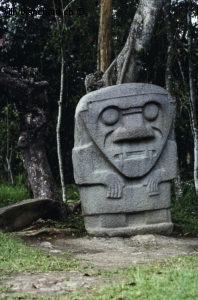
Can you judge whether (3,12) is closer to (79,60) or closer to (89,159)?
(79,60)

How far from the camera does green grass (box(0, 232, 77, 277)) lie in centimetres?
554

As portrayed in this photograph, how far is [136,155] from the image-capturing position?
762cm

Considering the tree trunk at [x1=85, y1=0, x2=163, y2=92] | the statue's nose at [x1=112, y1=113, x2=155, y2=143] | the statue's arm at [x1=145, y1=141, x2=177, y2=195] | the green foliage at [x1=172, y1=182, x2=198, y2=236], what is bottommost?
the green foliage at [x1=172, y1=182, x2=198, y2=236]

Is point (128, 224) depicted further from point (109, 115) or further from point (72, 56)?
point (72, 56)

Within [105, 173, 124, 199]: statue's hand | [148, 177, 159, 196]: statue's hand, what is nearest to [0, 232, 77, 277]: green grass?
[105, 173, 124, 199]: statue's hand

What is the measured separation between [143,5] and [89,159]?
9.14 ft

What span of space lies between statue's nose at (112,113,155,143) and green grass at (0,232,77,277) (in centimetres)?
192

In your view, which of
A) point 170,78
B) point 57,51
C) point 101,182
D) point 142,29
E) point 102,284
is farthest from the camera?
point 57,51

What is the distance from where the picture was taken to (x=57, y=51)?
11.9 metres

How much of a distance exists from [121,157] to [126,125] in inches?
17.5

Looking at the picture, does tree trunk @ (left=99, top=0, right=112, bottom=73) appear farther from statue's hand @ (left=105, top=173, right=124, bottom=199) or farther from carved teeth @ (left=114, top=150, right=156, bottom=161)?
statue's hand @ (left=105, top=173, right=124, bottom=199)

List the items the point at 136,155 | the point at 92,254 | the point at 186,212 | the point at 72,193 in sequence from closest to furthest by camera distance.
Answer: the point at 92,254 < the point at 136,155 < the point at 186,212 < the point at 72,193

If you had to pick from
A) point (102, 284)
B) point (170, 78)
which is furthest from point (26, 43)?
point (102, 284)

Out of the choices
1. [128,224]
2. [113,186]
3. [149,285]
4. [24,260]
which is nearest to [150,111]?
[113,186]
